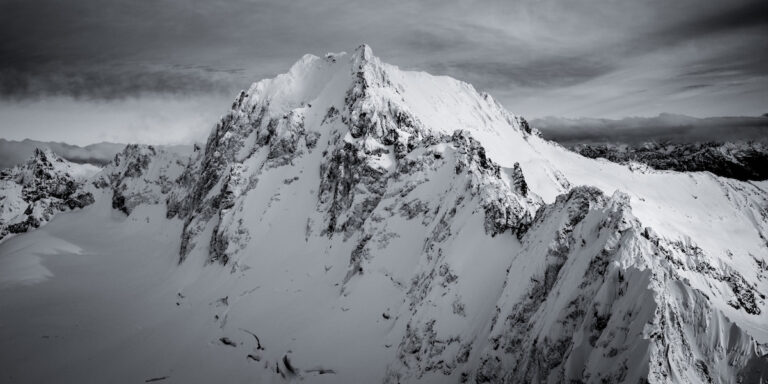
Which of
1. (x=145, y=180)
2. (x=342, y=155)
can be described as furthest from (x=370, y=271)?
(x=145, y=180)

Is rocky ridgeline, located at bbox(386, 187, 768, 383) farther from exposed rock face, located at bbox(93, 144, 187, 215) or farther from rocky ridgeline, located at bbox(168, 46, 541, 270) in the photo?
exposed rock face, located at bbox(93, 144, 187, 215)

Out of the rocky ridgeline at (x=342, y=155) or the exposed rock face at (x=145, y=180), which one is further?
the exposed rock face at (x=145, y=180)

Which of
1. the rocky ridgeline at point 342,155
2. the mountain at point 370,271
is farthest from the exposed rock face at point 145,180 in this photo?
the rocky ridgeline at point 342,155

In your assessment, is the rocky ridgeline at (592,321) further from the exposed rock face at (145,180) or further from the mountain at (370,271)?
the exposed rock face at (145,180)

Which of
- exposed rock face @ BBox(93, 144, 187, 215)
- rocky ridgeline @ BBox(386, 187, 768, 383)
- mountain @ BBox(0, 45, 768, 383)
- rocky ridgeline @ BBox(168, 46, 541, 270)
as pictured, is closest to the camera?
rocky ridgeline @ BBox(386, 187, 768, 383)

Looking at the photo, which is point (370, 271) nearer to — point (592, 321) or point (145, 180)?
point (592, 321)

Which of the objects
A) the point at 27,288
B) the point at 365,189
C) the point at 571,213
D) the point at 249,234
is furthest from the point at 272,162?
the point at 571,213

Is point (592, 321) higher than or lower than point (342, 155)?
lower

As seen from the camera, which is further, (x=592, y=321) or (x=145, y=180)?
(x=145, y=180)

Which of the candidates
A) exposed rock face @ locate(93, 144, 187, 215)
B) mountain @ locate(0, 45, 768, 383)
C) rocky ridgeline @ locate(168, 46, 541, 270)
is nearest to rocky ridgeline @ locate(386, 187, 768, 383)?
mountain @ locate(0, 45, 768, 383)
